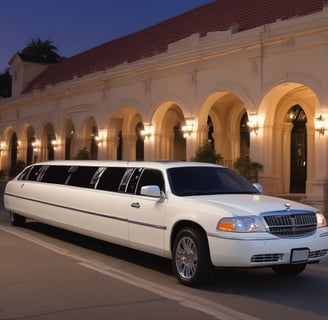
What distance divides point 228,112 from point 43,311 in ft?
70.0

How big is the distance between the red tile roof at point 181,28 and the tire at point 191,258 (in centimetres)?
1483

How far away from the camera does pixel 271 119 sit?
67.3 feet

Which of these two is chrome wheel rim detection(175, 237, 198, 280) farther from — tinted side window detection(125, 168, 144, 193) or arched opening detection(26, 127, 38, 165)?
arched opening detection(26, 127, 38, 165)

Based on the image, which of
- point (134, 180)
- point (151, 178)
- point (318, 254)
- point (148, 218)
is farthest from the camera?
point (134, 180)

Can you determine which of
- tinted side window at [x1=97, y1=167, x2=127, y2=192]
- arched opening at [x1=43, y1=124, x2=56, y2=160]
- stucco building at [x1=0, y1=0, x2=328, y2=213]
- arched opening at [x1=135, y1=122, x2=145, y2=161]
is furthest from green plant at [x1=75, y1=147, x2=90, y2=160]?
tinted side window at [x1=97, y1=167, x2=127, y2=192]

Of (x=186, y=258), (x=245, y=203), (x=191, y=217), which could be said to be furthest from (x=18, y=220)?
(x=245, y=203)

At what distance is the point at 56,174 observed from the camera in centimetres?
1285

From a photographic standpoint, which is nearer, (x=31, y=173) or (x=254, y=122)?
(x=31, y=173)

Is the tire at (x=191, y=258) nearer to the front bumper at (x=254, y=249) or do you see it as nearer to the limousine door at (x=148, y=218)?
the front bumper at (x=254, y=249)

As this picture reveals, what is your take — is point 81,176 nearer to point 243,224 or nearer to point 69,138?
point 243,224

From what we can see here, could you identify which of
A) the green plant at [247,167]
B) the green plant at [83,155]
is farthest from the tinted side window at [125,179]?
the green plant at [83,155]

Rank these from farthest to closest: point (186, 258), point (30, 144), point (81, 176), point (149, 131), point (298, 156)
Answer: point (30, 144)
point (149, 131)
point (298, 156)
point (81, 176)
point (186, 258)

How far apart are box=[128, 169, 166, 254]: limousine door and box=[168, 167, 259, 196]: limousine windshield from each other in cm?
27

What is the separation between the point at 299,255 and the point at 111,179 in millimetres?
4040
